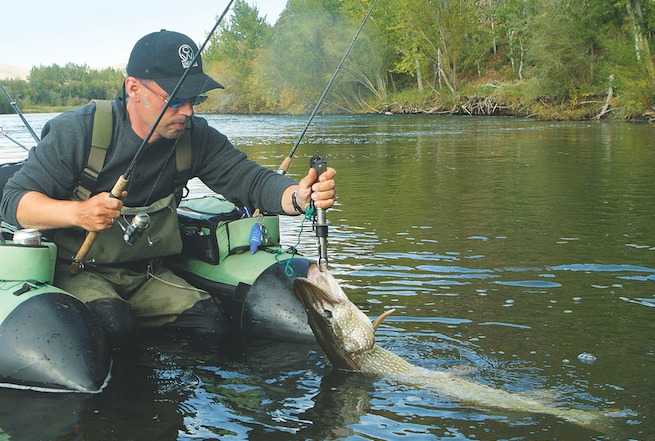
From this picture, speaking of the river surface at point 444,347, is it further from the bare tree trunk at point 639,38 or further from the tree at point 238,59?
the tree at point 238,59

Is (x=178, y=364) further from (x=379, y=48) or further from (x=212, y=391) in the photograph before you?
(x=379, y=48)

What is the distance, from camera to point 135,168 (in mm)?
4219

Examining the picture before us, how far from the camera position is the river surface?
3.33 metres

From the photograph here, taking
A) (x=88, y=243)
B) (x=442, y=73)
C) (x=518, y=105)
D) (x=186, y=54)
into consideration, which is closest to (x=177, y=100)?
(x=186, y=54)

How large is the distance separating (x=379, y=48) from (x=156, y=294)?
146 feet

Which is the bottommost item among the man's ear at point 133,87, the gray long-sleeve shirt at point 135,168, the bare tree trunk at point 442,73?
the gray long-sleeve shirt at point 135,168

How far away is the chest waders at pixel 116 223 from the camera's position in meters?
4.03

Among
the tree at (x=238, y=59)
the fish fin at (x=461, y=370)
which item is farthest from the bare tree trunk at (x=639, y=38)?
the tree at (x=238, y=59)

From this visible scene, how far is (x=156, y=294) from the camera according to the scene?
4.43 meters

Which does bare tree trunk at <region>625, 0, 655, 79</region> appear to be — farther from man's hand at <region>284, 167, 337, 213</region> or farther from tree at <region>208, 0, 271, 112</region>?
tree at <region>208, 0, 271, 112</region>

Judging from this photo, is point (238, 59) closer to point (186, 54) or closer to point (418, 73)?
point (418, 73)

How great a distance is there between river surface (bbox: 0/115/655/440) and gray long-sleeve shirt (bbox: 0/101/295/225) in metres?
0.86

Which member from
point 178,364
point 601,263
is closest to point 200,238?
point 178,364

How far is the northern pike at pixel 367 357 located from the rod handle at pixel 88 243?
0.95 metres
